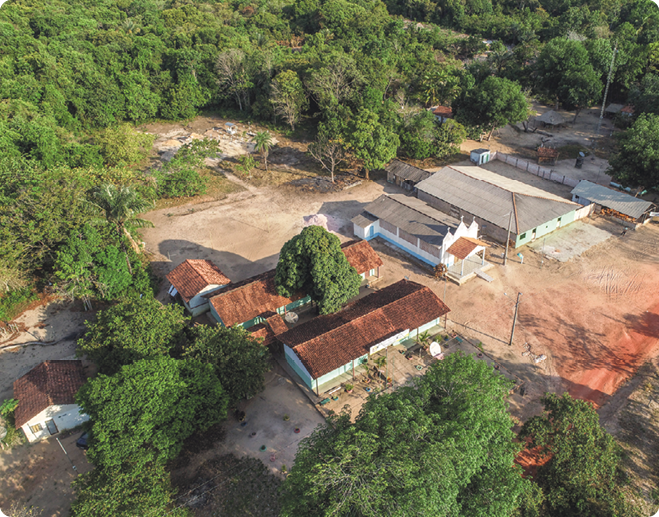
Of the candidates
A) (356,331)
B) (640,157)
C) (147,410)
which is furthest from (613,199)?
(147,410)

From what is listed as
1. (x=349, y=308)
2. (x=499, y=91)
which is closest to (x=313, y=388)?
(x=349, y=308)

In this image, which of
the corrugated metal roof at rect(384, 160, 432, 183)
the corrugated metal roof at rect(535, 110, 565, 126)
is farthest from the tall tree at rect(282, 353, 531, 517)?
the corrugated metal roof at rect(535, 110, 565, 126)

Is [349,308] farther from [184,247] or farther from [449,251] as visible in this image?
[184,247]

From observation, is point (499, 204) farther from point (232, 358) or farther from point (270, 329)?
point (232, 358)

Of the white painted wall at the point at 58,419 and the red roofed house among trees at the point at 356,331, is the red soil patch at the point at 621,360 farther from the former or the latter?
the white painted wall at the point at 58,419

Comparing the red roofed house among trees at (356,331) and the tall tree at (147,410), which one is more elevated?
the tall tree at (147,410)

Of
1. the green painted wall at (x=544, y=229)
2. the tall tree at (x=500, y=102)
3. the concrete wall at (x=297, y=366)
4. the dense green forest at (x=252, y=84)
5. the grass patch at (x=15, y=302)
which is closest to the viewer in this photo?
the concrete wall at (x=297, y=366)

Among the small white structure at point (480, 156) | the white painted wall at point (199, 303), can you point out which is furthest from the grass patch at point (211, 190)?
the small white structure at point (480, 156)
